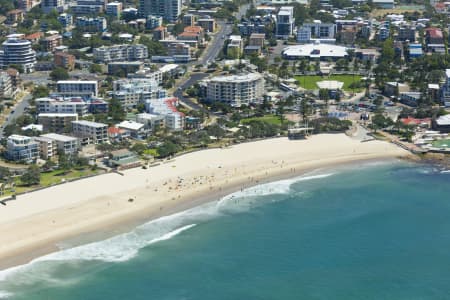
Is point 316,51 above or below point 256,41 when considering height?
below

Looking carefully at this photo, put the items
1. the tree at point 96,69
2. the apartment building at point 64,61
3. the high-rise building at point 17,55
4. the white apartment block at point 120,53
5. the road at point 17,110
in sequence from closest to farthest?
the road at point 17,110 → the tree at point 96,69 → the high-rise building at point 17,55 → the apartment building at point 64,61 → the white apartment block at point 120,53

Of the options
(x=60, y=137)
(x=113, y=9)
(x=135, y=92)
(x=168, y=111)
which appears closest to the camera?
(x=60, y=137)

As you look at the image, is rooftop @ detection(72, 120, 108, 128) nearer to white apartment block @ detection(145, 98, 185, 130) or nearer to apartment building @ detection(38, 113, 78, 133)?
apartment building @ detection(38, 113, 78, 133)

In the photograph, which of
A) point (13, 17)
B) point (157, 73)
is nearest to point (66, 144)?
point (157, 73)

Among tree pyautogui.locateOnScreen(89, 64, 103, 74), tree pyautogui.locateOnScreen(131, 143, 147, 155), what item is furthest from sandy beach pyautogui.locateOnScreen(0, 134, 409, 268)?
tree pyautogui.locateOnScreen(89, 64, 103, 74)

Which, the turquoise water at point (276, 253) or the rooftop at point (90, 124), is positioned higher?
the rooftop at point (90, 124)

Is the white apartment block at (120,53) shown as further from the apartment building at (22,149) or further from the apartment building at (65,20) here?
the apartment building at (22,149)

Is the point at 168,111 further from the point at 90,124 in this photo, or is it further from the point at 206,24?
the point at 206,24

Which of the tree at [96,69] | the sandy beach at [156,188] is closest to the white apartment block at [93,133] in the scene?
the sandy beach at [156,188]
